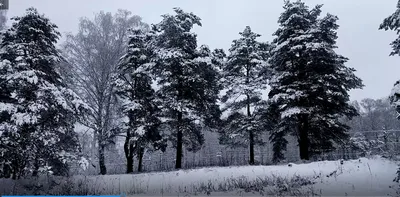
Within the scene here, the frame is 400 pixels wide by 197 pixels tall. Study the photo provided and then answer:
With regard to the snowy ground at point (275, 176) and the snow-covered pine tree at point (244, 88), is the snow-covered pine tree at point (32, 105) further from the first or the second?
the snow-covered pine tree at point (244, 88)

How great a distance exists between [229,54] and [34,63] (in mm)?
14281

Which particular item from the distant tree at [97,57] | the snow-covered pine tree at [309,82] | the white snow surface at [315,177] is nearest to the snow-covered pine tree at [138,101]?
the distant tree at [97,57]

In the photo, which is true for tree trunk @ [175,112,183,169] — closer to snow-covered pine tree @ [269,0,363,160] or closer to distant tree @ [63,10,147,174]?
distant tree @ [63,10,147,174]

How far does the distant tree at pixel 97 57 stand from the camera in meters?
22.3

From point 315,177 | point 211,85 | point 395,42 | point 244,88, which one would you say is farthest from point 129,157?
point 395,42

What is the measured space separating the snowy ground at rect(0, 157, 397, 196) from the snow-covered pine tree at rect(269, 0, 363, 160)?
13.0ft

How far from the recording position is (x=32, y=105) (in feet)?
38.7

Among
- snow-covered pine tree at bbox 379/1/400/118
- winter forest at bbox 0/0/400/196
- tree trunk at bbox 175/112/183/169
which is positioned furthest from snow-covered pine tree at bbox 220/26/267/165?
snow-covered pine tree at bbox 379/1/400/118

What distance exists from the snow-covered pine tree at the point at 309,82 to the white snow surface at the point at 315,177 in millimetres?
3953

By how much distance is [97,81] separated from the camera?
22594mm

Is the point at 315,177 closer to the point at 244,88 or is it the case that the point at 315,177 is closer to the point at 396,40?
the point at 396,40

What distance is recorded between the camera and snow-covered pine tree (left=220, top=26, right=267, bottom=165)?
21.4 meters

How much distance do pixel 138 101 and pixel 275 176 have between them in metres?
10.8

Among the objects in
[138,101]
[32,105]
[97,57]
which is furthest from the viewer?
[97,57]
